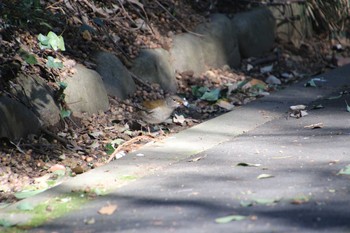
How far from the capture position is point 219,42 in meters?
10.4

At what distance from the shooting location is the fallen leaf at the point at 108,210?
4922mm

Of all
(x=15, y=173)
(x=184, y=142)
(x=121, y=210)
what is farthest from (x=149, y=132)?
(x=121, y=210)

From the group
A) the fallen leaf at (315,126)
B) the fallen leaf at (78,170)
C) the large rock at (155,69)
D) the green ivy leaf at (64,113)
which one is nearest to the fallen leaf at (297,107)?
the fallen leaf at (315,126)

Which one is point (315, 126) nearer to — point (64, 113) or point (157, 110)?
point (157, 110)

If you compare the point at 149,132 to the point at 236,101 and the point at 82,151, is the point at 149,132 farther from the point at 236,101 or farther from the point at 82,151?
the point at 236,101

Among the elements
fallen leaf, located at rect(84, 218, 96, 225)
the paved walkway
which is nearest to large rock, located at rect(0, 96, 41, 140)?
the paved walkway

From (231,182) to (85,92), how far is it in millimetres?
2606

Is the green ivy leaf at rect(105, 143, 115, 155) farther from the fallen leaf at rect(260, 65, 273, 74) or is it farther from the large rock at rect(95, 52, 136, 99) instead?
the fallen leaf at rect(260, 65, 273, 74)

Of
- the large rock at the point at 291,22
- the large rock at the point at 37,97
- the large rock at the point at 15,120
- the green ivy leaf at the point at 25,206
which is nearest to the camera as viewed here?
the green ivy leaf at the point at 25,206

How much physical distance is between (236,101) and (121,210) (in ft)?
13.9

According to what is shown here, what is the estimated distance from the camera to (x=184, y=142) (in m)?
6.92

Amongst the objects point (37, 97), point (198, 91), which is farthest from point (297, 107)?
point (37, 97)

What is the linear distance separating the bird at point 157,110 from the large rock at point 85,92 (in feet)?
1.32

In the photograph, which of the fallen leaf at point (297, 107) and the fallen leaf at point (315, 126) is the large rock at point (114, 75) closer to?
the fallen leaf at point (297, 107)
